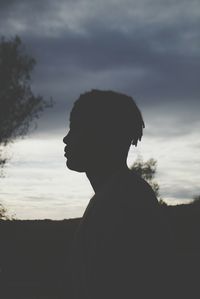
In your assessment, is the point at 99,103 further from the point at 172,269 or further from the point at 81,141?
the point at 172,269

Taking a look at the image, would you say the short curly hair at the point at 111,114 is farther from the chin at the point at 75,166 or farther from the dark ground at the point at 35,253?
the dark ground at the point at 35,253

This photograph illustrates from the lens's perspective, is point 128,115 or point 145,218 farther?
point 128,115

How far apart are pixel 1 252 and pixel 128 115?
14.9 meters

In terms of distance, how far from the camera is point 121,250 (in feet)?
8.79

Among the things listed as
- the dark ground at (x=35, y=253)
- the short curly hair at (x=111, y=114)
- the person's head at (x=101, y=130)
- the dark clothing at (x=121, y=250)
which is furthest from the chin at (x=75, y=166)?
the dark ground at (x=35, y=253)

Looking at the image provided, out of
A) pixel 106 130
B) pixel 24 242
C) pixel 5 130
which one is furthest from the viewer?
pixel 5 130

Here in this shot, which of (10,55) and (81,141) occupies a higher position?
(10,55)

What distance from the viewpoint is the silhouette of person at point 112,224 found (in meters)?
2.65

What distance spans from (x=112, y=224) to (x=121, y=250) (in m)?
0.15

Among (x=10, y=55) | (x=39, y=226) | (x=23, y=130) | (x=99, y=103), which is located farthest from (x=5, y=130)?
(x=99, y=103)

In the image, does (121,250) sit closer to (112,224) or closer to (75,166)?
(112,224)

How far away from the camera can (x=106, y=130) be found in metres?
3.19

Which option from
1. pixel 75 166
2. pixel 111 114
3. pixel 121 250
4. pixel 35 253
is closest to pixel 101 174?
pixel 75 166

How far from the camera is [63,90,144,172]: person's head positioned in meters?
3.16
